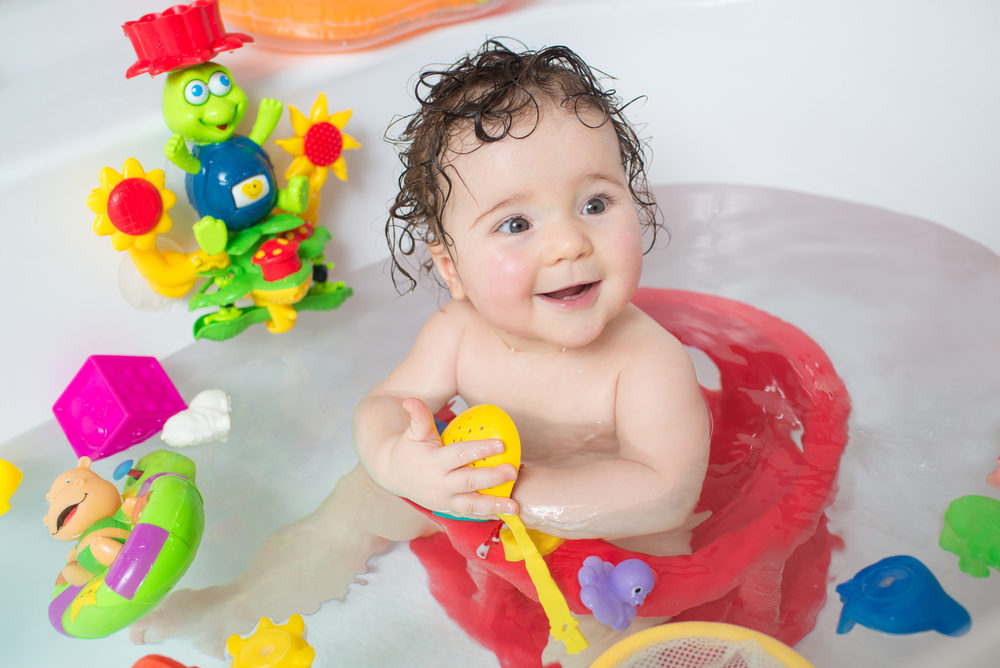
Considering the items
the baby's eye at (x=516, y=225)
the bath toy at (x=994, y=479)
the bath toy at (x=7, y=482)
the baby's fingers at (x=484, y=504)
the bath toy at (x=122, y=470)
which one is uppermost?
the baby's eye at (x=516, y=225)

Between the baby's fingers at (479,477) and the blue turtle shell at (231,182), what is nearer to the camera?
the baby's fingers at (479,477)

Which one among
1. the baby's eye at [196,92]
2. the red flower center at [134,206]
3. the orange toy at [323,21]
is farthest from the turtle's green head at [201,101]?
the orange toy at [323,21]

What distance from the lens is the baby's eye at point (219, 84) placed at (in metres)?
1.24

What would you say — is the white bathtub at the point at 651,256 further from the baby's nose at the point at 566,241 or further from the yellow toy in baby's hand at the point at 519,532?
the baby's nose at the point at 566,241

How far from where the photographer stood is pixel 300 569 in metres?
1.16

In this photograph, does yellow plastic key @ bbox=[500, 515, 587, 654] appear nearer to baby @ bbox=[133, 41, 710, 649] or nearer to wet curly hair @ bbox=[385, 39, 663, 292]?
baby @ bbox=[133, 41, 710, 649]

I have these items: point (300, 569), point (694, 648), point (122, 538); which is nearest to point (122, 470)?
point (122, 538)

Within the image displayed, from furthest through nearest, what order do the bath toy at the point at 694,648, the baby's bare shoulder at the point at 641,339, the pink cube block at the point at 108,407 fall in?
the pink cube block at the point at 108,407 < the baby's bare shoulder at the point at 641,339 < the bath toy at the point at 694,648

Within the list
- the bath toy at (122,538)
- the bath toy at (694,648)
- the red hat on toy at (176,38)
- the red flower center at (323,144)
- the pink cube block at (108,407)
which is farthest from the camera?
the red flower center at (323,144)

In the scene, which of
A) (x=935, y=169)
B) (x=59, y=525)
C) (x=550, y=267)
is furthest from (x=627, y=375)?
(x=935, y=169)

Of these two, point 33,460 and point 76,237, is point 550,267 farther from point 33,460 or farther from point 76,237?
point 33,460

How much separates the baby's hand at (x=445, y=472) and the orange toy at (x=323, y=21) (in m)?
0.78

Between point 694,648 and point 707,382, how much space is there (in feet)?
1.89

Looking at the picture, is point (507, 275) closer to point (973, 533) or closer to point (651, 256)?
point (973, 533)
